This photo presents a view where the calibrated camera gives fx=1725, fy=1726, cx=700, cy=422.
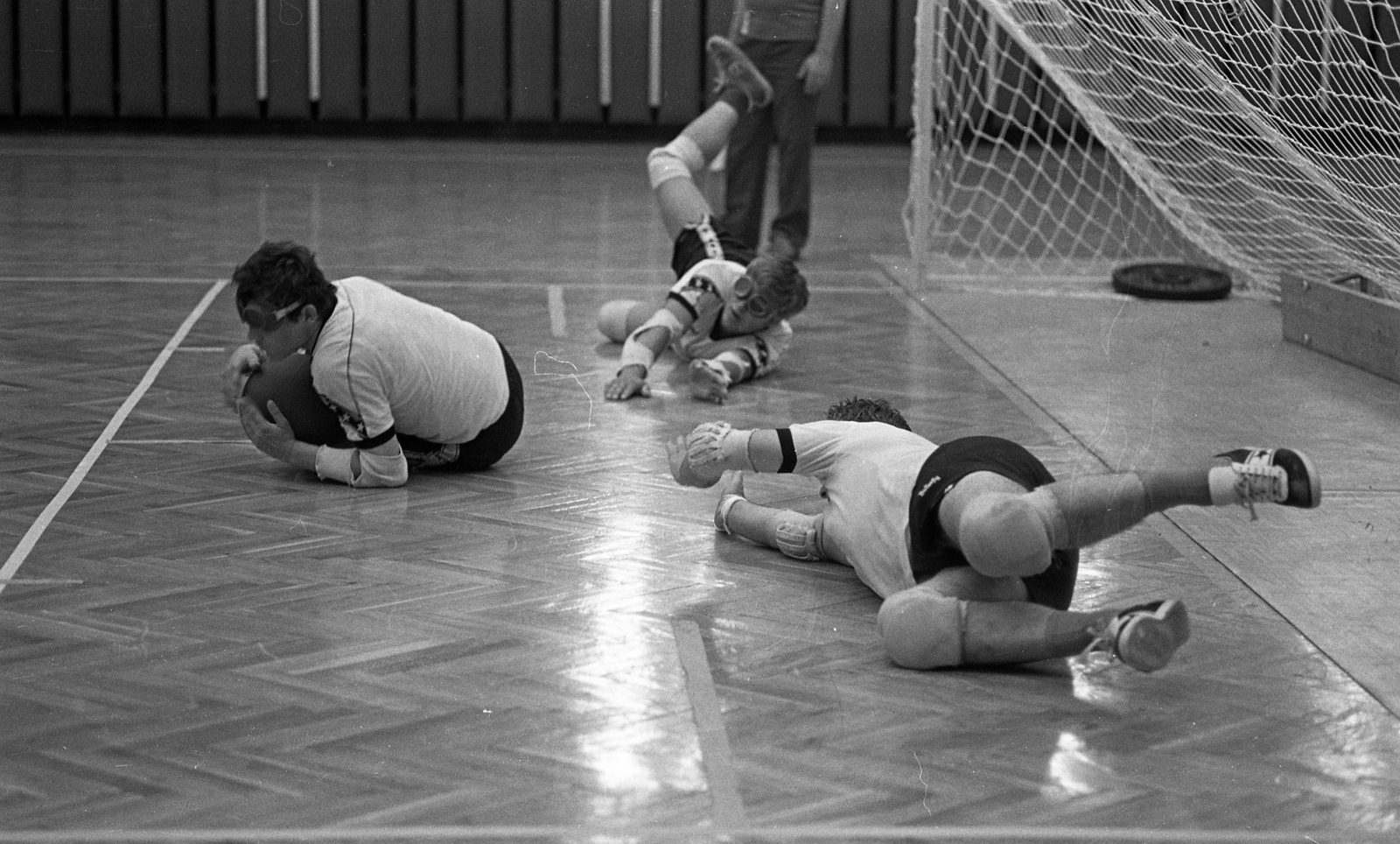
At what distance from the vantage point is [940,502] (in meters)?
3.42

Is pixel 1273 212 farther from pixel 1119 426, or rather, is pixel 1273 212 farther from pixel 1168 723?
pixel 1168 723

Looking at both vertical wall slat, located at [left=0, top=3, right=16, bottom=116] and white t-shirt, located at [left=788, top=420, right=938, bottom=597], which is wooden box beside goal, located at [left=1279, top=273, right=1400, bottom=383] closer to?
white t-shirt, located at [left=788, top=420, right=938, bottom=597]

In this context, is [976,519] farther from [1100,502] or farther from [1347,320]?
[1347,320]

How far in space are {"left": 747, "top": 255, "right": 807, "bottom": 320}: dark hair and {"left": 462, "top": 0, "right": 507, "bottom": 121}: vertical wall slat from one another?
850 centimetres

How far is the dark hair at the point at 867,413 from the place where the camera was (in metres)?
4.20

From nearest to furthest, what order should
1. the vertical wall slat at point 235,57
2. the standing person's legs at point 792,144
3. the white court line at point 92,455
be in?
the white court line at point 92,455 < the standing person's legs at point 792,144 < the vertical wall slat at point 235,57

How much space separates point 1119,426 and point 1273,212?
3880 mm

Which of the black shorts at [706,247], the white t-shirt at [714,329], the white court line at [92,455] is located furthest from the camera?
the black shorts at [706,247]

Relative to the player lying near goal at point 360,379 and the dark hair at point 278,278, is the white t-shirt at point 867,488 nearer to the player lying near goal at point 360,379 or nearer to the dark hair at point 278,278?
the player lying near goal at point 360,379

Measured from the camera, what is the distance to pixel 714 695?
133 inches

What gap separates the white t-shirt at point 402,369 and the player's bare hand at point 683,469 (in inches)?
35.3

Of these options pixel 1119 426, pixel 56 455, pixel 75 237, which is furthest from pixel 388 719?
pixel 75 237

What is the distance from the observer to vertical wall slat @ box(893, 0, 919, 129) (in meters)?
14.2

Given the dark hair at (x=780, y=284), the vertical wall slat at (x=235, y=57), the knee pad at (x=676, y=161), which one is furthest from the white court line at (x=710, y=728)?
the vertical wall slat at (x=235, y=57)
